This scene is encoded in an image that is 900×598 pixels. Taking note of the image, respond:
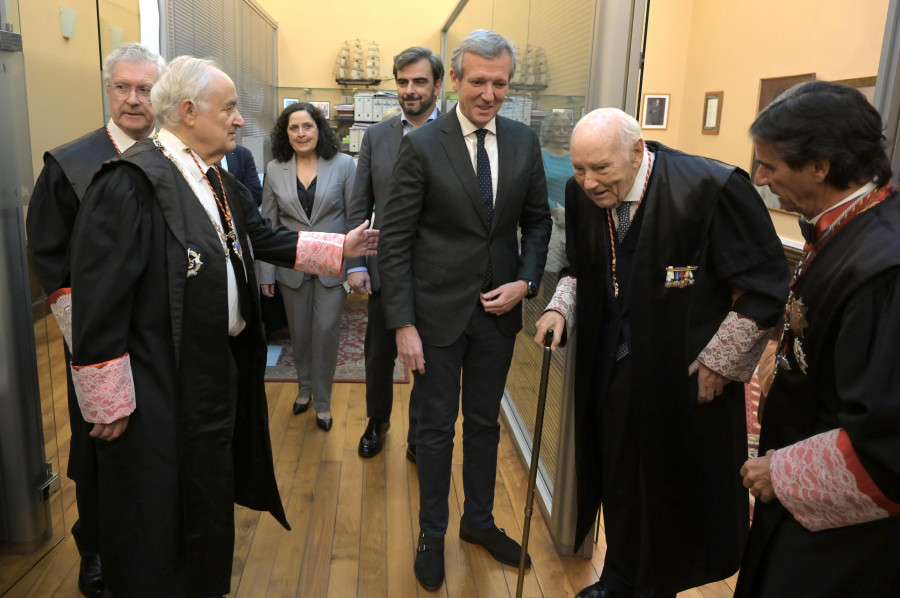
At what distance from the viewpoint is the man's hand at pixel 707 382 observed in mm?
1869

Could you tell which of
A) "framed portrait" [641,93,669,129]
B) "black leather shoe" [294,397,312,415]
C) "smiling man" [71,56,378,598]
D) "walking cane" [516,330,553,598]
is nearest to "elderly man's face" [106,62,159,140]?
"smiling man" [71,56,378,598]

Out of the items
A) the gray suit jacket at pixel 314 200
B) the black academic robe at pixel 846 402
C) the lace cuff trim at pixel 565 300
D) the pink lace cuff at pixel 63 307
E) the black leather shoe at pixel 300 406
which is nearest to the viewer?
the black academic robe at pixel 846 402

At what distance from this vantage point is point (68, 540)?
2664mm

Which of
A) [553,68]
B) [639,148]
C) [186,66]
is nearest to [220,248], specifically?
[186,66]

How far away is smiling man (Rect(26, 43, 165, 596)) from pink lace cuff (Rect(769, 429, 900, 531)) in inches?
74.5

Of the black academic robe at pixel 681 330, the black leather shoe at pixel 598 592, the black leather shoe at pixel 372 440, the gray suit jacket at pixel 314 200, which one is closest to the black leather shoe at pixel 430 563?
the black leather shoe at pixel 598 592

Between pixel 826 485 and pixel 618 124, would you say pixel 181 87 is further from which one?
pixel 826 485

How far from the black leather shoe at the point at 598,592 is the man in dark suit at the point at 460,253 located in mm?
504

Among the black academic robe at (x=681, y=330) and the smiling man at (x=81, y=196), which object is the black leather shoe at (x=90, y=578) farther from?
the black academic robe at (x=681, y=330)

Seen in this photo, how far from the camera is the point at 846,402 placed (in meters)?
1.16

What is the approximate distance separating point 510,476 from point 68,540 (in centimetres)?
193

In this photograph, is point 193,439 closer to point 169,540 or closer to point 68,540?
point 169,540

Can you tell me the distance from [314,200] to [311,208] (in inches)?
2.3

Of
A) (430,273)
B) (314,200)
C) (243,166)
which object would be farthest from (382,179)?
(243,166)
